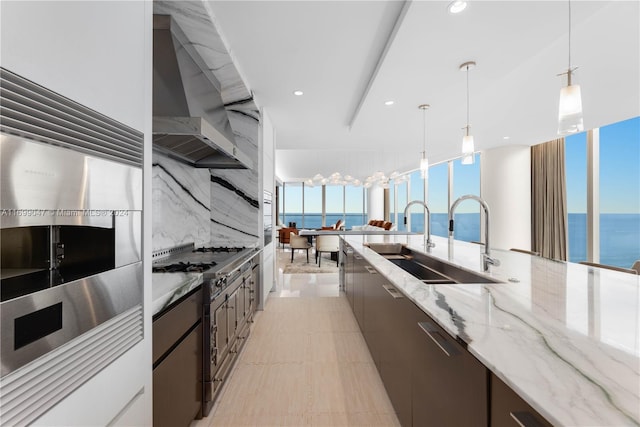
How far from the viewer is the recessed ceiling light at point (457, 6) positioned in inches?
69.0

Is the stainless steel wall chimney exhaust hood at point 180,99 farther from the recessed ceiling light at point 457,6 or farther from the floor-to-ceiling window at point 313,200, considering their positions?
the floor-to-ceiling window at point 313,200

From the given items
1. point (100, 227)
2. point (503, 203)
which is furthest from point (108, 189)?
point (503, 203)

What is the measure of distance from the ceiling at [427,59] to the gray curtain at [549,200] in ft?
5.14

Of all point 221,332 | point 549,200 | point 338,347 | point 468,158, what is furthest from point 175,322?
point 549,200

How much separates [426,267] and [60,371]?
2442 mm

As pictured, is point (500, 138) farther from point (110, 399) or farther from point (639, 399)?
point (110, 399)

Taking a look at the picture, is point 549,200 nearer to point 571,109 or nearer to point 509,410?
point 571,109

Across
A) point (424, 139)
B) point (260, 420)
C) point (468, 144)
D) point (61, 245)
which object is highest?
point (424, 139)

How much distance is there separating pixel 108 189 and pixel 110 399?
62cm

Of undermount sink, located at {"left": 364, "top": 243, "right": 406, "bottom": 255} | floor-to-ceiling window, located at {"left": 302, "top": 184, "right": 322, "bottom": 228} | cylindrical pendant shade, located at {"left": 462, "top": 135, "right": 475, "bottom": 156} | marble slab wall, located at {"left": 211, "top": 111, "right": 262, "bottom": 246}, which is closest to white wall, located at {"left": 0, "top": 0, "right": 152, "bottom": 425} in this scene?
marble slab wall, located at {"left": 211, "top": 111, "right": 262, "bottom": 246}

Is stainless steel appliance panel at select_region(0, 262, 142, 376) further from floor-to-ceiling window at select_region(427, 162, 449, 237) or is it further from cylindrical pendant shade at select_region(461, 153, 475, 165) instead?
floor-to-ceiling window at select_region(427, 162, 449, 237)

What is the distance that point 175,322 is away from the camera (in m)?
1.35

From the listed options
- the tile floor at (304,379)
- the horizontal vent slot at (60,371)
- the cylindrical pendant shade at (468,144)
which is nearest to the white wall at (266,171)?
the tile floor at (304,379)

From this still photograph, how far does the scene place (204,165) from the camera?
113 inches
